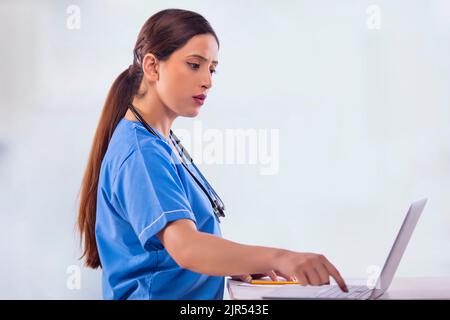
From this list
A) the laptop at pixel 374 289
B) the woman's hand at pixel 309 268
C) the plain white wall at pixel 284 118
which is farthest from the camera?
the plain white wall at pixel 284 118

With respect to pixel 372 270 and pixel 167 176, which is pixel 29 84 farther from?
pixel 372 270

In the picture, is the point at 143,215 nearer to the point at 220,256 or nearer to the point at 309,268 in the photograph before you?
the point at 220,256

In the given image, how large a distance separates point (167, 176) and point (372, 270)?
44.8 inches

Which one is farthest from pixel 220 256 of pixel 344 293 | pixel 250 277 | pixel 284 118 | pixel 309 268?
pixel 284 118

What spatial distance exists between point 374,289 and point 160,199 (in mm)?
443

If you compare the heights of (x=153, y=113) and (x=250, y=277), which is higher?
(x=153, y=113)

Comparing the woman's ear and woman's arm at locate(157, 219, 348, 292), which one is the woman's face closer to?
the woman's ear

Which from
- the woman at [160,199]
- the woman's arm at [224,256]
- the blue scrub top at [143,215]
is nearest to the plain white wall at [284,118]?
the woman at [160,199]

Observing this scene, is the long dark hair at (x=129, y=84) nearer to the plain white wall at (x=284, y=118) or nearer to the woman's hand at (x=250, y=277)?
the woman's hand at (x=250, y=277)

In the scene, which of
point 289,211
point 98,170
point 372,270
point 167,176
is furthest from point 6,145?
point 372,270

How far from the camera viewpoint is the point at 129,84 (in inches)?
57.8

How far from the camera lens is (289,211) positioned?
7.11ft

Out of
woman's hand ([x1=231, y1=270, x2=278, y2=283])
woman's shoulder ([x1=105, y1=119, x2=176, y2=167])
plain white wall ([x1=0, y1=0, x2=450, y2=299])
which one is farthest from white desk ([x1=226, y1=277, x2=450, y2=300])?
plain white wall ([x1=0, y1=0, x2=450, y2=299])

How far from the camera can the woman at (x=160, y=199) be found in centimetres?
109
